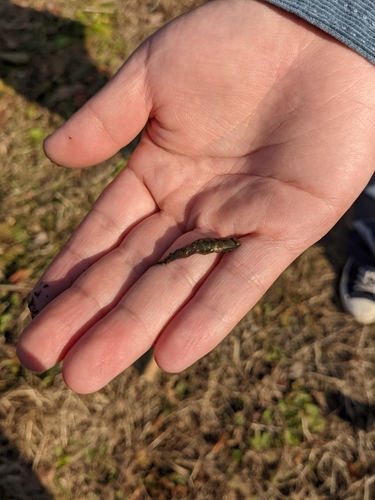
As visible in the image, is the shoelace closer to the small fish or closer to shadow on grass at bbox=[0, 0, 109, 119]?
the small fish

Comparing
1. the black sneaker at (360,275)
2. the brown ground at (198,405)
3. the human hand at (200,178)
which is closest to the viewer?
the human hand at (200,178)

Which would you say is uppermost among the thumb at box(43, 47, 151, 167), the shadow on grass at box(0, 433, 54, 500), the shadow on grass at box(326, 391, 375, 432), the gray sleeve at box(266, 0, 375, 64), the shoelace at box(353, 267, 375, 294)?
the thumb at box(43, 47, 151, 167)

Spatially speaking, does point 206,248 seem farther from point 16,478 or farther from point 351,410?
point 16,478

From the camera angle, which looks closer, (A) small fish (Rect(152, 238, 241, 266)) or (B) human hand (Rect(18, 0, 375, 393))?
(B) human hand (Rect(18, 0, 375, 393))

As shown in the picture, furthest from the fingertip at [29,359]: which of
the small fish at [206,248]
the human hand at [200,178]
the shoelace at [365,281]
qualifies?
the shoelace at [365,281]

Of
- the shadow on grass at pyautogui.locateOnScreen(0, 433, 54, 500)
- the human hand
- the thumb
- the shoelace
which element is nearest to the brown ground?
the shadow on grass at pyautogui.locateOnScreen(0, 433, 54, 500)

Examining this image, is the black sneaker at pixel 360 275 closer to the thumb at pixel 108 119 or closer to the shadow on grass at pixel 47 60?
the thumb at pixel 108 119
